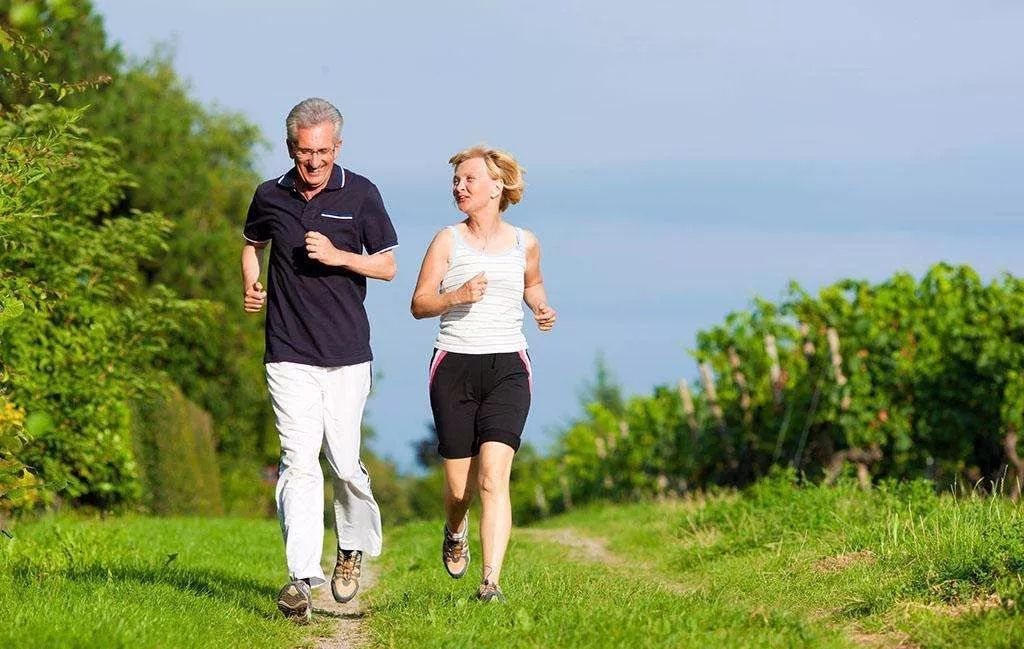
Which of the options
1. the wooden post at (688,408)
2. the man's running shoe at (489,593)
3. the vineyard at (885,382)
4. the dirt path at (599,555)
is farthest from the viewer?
the wooden post at (688,408)

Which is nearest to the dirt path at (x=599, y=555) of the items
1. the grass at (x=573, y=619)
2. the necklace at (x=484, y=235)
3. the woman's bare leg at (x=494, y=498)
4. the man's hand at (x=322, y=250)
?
the grass at (x=573, y=619)

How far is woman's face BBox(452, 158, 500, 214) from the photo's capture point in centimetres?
721

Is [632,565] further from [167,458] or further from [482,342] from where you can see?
[167,458]

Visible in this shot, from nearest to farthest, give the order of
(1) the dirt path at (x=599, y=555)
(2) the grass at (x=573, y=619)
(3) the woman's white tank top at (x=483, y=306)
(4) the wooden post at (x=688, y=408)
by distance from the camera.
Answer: (2) the grass at (x=573, y=619) → (3) the woman's white tank top at (x=483, y=306) → (1) the dirt path at (x=599, y=555) → (4) the wooden post at (x=688, y=408)

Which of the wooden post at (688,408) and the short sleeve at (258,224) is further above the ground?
the short sleeve at (258,224)

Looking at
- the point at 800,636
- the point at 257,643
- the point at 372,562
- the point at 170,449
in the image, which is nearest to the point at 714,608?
the point at 800,636

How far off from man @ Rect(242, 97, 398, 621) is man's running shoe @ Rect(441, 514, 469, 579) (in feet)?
2.51

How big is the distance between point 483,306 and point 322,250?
36.7 inches

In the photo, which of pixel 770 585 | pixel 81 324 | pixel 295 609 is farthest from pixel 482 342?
pixel 81 324

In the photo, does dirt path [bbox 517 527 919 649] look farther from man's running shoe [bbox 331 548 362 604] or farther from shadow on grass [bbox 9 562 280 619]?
shadow on grass [bbox 9 562 280 619]

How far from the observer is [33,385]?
14953 millimetres

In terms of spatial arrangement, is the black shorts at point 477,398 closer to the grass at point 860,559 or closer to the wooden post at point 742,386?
the grass at point 860,559

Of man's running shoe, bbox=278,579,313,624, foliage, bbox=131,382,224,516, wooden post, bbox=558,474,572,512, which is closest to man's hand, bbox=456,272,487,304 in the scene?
man's running shoe, bbox=278,579,313,624

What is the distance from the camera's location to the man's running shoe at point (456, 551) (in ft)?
25.0
